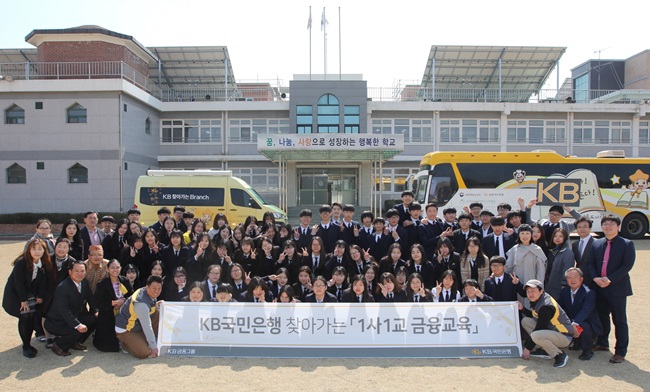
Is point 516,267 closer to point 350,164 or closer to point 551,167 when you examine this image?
point 551,167

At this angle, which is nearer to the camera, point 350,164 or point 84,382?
point 84,382

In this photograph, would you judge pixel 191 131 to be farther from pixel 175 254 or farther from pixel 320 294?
pixel 320 294

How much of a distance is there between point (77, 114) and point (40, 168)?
10.3 feet

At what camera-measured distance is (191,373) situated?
4441mm

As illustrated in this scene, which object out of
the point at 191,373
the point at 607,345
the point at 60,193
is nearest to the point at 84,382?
the point at 191,373

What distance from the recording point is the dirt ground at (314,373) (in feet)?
13.7

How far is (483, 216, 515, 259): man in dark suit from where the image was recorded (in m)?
6.16

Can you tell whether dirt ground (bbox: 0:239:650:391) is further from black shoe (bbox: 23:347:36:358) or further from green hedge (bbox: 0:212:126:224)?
green hedge (bbox: 0:212:126:224)

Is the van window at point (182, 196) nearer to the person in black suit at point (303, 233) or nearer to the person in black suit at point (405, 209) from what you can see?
the person in black suit at point (303, 233)

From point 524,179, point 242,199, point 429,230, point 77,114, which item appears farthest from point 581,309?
point 77,114

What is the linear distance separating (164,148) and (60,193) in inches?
238

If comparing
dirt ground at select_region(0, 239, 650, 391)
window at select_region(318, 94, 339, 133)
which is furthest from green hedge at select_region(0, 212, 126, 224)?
dirt ground at select_region(0, 239, 650, 391)

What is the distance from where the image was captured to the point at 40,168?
21.0 metres

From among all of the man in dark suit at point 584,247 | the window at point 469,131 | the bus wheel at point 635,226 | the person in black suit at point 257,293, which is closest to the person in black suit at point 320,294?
the person in black suit at point 257,293
